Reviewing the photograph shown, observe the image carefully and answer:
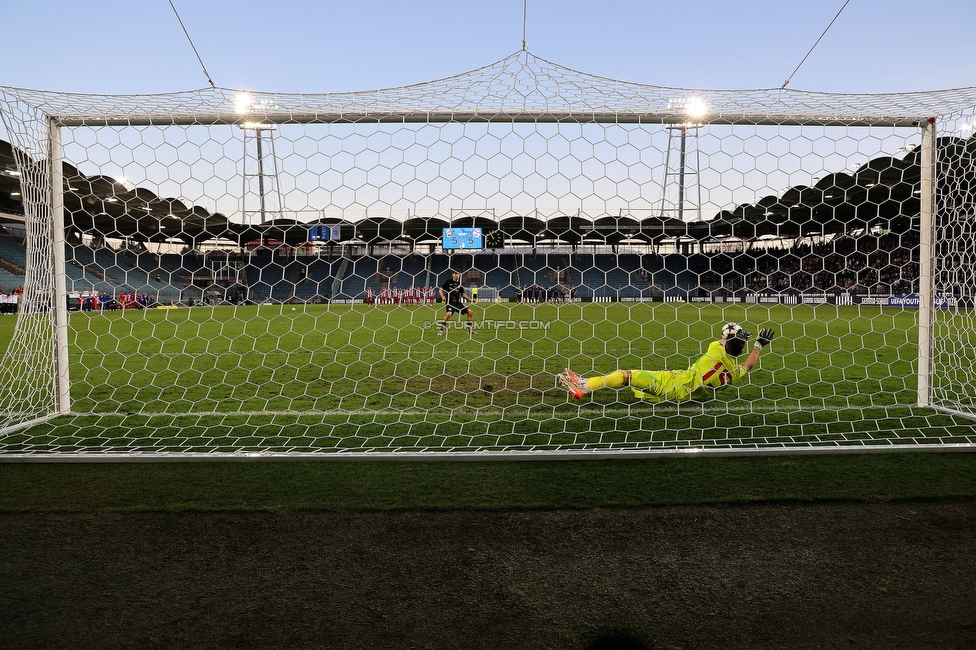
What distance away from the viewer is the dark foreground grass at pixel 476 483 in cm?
243

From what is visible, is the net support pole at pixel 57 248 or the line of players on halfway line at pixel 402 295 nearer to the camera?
the net support pole at pixel 57 248

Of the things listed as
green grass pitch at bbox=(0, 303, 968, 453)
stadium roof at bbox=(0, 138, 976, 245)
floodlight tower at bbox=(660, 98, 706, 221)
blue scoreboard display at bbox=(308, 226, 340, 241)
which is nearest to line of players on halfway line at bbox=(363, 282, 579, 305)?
green grass pitch at bbox=(0, 303, 968, 453)

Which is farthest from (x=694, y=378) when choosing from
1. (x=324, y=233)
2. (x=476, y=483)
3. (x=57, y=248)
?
(x=57, y=248)

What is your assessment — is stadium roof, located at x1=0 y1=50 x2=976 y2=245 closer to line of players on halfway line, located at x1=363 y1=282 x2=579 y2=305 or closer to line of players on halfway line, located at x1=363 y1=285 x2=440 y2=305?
line of players on halfway line, located at x1=363 y1=282 x2=579 y2=305

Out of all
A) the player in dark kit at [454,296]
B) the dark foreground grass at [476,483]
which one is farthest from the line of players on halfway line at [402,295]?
the dark foreground grass at [476,483]

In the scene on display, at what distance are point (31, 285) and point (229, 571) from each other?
3.40 metres

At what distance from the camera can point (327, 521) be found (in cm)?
226

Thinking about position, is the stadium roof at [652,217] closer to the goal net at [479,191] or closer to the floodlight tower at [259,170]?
the goal net at [479,191]

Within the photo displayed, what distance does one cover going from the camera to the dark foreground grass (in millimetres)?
2432

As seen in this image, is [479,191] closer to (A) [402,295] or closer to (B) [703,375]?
(B) [703,375]

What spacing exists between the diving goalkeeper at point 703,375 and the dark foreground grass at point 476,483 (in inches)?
51.3

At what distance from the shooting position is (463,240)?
9.04 metres

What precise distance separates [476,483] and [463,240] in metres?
6.71

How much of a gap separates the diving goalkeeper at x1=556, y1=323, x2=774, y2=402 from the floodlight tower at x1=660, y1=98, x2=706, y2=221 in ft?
3.37
